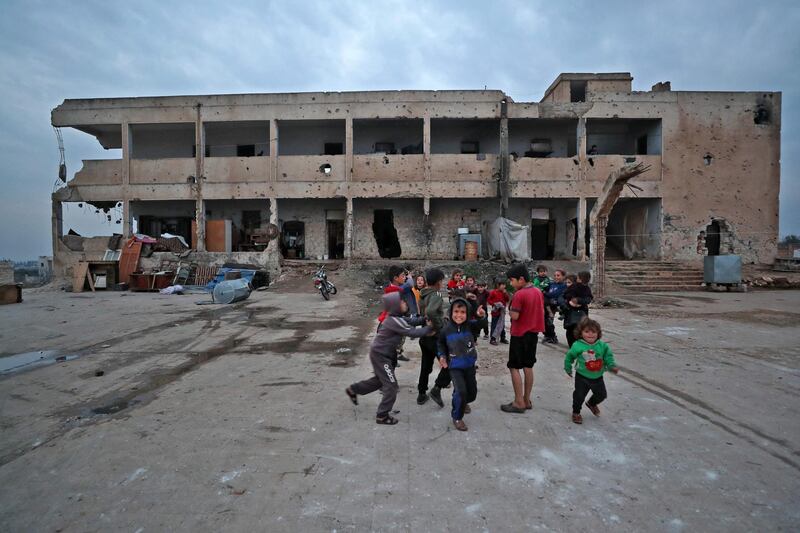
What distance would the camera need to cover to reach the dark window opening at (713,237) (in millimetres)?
19375

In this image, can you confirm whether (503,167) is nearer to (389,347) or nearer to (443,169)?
(443,169)

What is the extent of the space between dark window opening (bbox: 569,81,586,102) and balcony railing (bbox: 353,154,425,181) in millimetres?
9041

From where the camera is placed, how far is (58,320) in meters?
9.27

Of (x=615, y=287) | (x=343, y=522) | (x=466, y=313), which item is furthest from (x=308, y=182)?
(x=343, y=522)

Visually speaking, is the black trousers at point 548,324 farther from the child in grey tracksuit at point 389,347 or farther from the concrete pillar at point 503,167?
the concrete pillar at point 503,167

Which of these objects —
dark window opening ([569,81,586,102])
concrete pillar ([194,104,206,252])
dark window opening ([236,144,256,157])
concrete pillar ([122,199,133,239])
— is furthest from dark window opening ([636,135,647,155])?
concrete pillar ([122,199,133,239])

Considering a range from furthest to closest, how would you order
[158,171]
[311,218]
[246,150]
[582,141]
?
[246,150] → [311,218] → [158,171] → [582,141]

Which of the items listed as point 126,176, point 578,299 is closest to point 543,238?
point 578,299

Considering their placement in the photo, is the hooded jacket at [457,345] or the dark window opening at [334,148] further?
the dark window opening at [334,148]

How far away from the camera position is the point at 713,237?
1964 centimetres

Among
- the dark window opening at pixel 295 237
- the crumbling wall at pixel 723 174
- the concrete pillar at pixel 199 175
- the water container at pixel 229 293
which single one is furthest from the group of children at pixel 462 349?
the crumbling wall at pixel 723 174

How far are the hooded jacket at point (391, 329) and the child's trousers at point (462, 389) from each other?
474mm

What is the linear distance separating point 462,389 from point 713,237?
73.6ft

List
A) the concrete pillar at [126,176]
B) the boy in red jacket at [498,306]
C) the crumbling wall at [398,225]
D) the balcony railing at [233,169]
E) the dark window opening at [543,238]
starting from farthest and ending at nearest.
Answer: the dark window opening at [543,238] < the crumbling wall at [398,225] < the concrete pillar at [126,176] < the balcony railing at [233,169] < the boy in red jacket at [498,306]
